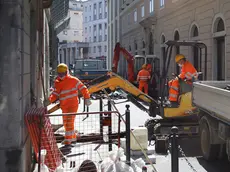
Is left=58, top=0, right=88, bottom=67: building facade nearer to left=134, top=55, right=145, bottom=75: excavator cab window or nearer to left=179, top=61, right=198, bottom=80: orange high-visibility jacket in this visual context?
left=134, top=55, right=145, bottom=75: excavator cab window

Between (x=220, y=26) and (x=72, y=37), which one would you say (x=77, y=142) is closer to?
(x=220, y=26)

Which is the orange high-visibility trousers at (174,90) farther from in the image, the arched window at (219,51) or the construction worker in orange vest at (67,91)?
the arched window at (219,51)

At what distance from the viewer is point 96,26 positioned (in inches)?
3179

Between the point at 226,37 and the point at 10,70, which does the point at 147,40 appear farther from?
the point at 10,70

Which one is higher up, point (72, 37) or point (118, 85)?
point (72, 37)

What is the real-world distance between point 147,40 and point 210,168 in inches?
987

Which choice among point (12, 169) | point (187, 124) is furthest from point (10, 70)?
point (187, 124)

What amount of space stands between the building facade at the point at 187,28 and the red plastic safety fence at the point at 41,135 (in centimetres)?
752

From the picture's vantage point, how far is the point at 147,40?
30.9 metres

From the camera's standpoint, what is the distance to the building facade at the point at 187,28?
1612 centimetres

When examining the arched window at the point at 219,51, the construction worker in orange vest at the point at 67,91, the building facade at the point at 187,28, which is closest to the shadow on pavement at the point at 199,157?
the construction worker in orange vest at the point at 67,91

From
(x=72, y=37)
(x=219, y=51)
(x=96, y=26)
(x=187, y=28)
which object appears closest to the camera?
(x=219, y=51)

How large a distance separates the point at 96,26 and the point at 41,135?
76961mm

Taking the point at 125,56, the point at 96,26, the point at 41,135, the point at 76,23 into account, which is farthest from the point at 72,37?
the point at 41,135
